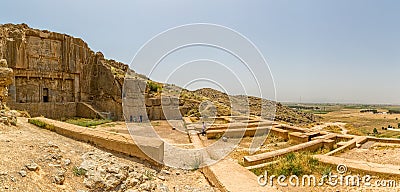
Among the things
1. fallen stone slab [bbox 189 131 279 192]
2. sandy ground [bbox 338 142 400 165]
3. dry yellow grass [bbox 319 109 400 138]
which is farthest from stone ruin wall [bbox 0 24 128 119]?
dry yellow grass [bbox 319 109 400 138]

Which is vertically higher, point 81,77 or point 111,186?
point 81,77

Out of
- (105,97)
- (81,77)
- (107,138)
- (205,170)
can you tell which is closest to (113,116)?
(105,97)

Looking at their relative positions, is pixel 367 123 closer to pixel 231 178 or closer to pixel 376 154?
pixel 376 154

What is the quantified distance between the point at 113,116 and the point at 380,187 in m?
21.2

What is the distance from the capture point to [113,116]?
2266cm

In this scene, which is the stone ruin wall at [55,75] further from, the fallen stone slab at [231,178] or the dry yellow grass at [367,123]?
the dry yellow grass at [367,123]

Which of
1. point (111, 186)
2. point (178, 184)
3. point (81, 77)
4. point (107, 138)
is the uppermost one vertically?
point (81, 77)

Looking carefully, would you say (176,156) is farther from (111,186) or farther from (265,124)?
(265,124)

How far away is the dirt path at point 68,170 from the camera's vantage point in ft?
13.2
